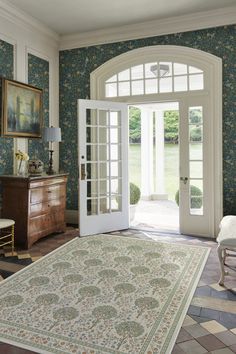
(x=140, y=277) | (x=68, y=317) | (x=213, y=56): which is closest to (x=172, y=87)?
(x=213, y=56)

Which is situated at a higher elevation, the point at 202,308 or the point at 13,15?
the point at 13,15

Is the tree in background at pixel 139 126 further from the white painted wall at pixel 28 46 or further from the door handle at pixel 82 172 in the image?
the door handle at pixel 82 172

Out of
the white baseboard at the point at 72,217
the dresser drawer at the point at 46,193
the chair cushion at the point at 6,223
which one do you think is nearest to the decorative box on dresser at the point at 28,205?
the dresser drawer at the point at 46,193

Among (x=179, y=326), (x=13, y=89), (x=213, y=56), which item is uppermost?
(x=213, y=56)

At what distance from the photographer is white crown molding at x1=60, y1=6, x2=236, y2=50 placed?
4612 mm

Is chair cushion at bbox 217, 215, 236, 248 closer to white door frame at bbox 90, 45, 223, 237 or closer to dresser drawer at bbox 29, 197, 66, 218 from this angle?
white door frame at bbox 90, 45, 223, 237

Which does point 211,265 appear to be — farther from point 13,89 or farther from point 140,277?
point 13,89

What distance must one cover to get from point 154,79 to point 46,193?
2558 mm

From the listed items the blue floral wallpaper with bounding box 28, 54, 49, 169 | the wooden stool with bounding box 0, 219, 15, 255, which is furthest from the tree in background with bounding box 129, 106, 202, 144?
the wooden stool with bounding box 0, 219, 15, 255

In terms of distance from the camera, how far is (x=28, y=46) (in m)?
4.95

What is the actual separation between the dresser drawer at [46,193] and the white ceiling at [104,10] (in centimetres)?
264

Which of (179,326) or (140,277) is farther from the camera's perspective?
(140,277)

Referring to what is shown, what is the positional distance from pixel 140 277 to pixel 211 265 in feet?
3.07

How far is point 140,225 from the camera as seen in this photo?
5.63m
